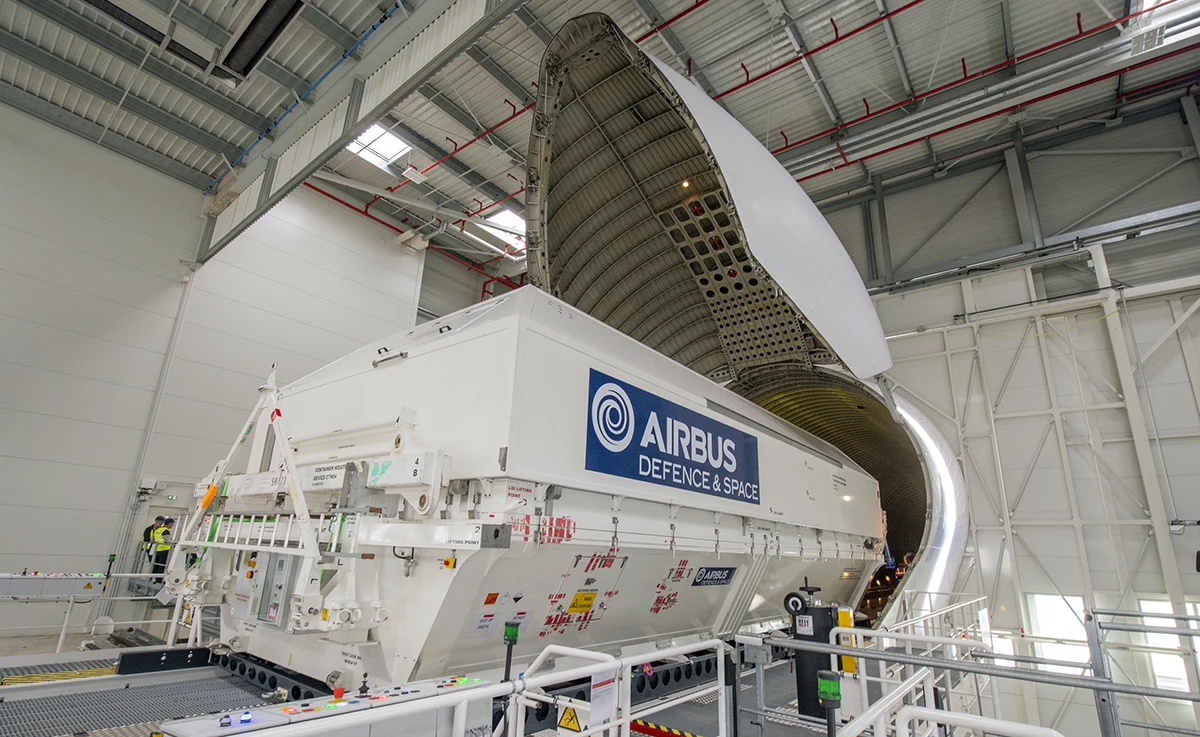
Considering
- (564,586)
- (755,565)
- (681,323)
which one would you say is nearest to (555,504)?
(564,586)

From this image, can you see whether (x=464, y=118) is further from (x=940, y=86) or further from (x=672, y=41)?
(x=940, y=86)

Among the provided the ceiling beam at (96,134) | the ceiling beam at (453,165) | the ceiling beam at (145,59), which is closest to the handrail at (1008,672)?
the ceiling beam at (145,59)

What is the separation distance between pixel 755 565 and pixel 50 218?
13.4 meters

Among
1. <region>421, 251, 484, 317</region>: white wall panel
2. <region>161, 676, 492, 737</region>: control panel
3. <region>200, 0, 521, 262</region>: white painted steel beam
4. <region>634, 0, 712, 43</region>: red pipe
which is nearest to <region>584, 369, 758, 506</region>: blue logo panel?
<region>161, 676, 492, 737</region>: control panel

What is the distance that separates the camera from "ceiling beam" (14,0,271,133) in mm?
8859

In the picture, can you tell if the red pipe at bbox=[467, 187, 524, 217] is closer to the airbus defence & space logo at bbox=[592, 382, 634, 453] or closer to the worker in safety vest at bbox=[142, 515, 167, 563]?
the worker in safety vest at bbox=[142, 515, 167, 563]

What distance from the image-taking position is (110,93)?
10414 millimetres

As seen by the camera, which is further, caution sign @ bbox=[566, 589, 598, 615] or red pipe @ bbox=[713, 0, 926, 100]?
red pipe @ bbox=[713, 0, 926, 100]

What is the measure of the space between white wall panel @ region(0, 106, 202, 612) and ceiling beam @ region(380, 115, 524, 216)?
16.7 feet

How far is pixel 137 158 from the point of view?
11719 millimetres

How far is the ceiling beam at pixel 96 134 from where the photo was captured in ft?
34.4

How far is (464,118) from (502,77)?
Result: 5.17ft

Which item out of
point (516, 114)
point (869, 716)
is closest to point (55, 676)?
point (869, 716)

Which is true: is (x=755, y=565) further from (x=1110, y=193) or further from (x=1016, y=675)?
(x=1110, y=193)
